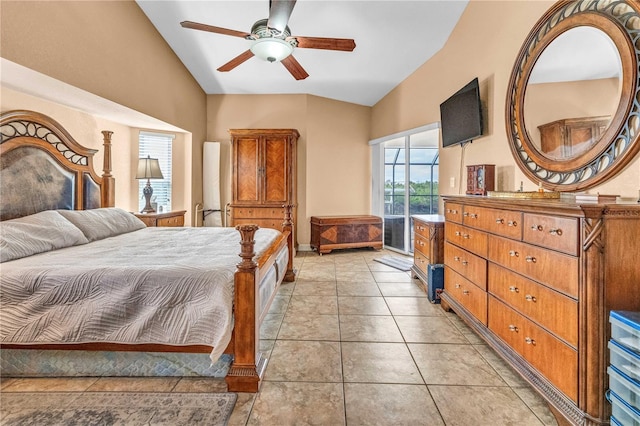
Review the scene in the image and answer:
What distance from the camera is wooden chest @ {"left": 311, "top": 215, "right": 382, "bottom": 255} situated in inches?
205

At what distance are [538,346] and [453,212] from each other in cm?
131

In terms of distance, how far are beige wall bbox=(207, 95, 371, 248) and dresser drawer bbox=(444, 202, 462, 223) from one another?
3.10 m

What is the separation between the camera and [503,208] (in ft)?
6.22

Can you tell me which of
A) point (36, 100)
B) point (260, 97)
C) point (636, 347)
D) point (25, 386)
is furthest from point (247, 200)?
point (636, 347)

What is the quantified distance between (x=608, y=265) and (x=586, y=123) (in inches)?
43.7

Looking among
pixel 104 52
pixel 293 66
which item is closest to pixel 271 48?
pixel 293 66

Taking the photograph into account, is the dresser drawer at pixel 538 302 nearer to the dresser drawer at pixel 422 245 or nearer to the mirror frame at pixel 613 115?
the mirror frame at pixel 613 115

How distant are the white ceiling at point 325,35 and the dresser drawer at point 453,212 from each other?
2280mm

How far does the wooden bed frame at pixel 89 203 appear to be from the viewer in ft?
5.57

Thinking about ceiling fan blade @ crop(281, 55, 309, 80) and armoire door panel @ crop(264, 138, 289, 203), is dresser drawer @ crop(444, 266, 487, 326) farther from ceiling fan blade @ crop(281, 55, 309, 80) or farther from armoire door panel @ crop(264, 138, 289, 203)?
armoire door panel @ crop(264, 138, 289, 203)

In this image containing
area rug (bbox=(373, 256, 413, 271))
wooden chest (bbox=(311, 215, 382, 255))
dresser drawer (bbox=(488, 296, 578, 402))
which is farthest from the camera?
wooden chest (bbox=(311, 215, 382, 255))

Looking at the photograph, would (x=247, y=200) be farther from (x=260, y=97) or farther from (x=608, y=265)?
(x=608, y=265)

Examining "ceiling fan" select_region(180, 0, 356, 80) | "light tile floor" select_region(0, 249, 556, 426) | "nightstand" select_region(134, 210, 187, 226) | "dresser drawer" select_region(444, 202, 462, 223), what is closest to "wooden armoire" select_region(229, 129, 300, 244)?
"nightstand" select_region(134, 210, 187, 226)

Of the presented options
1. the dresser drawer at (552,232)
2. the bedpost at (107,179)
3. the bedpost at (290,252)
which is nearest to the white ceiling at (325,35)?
the bedpost at (107,179)
